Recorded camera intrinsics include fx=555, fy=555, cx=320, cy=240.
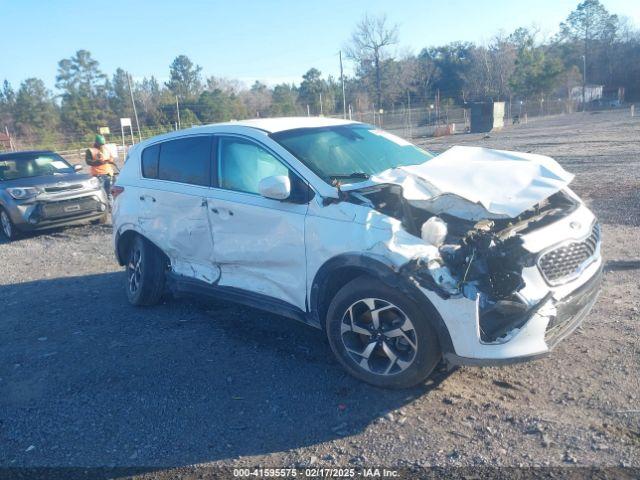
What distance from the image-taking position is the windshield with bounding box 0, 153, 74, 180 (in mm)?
11039

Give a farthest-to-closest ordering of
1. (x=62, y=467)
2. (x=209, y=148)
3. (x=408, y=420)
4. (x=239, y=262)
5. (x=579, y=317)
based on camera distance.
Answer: (x=209, y=148), (x=239, y=262), (x=579, y=317), (x=408, y=420), (x=62, y=467)

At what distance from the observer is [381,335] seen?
3.75m

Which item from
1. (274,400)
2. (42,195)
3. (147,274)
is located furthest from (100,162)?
(274,400)

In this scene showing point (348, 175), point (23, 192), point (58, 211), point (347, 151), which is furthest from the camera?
point (58, 211)

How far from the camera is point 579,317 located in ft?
12.3

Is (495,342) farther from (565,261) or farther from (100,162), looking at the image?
(100,162)

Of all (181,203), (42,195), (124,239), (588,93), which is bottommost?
(124,239)

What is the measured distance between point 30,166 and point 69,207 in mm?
1466

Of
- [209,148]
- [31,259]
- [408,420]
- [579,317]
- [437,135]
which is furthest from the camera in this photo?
[437,135]

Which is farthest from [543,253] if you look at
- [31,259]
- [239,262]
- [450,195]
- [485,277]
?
[31,259]

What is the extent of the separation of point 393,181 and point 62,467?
2.78 m

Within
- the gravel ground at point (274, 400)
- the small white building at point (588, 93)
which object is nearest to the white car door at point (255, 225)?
the gravel ground at point (274, 400)

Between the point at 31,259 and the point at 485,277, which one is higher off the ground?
the point at 485,277

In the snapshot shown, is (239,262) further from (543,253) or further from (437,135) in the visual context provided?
(437,135)
